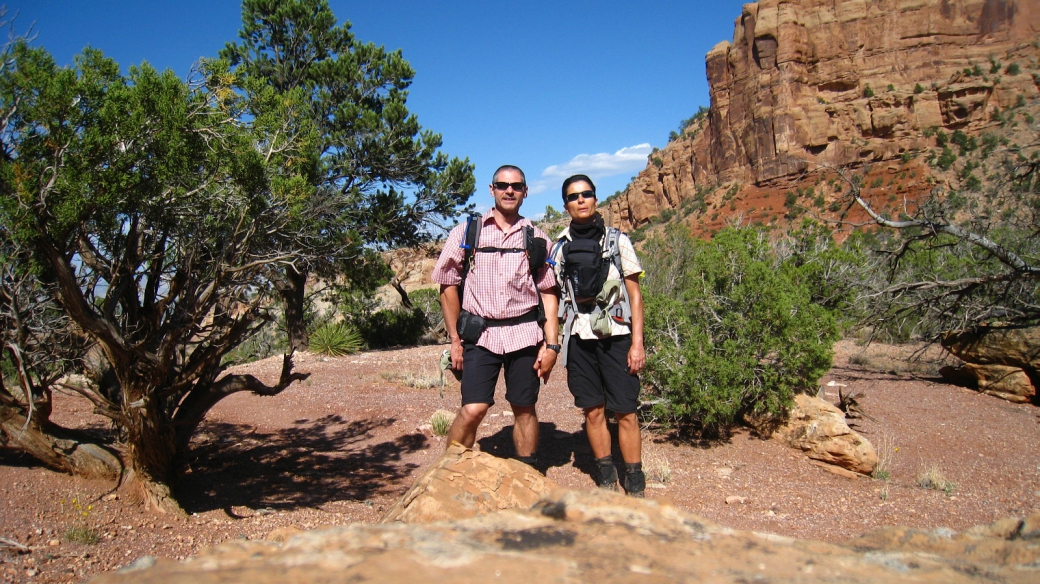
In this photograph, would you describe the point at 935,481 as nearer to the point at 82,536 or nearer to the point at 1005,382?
the point at 1005,382

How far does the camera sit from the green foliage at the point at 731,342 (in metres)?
5.59

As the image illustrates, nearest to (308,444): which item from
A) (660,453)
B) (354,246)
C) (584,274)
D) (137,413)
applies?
(137,413)

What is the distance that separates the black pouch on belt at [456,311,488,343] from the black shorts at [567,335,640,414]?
0.60m

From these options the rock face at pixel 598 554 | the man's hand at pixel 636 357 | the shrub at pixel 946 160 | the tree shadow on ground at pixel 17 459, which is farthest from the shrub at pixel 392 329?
the shrub at pixel 946 160

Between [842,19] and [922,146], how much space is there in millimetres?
11330

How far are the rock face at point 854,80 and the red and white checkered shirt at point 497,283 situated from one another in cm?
4252

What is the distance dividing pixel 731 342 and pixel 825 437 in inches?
41.6

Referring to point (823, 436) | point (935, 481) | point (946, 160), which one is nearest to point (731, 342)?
point (823, 436)

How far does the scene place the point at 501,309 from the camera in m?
3.81

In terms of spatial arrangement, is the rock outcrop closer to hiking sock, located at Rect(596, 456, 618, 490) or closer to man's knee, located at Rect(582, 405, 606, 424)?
hiking sock, located at Rect(596, 456, 618, 490)

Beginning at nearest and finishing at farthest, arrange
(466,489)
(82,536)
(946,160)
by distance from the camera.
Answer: (466,489), (82,536), (946,160)

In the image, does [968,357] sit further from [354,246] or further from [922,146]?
[922,146]

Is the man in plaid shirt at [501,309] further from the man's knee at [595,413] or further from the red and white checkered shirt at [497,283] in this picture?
the man's knee at [595,413]

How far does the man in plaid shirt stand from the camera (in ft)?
12.5
